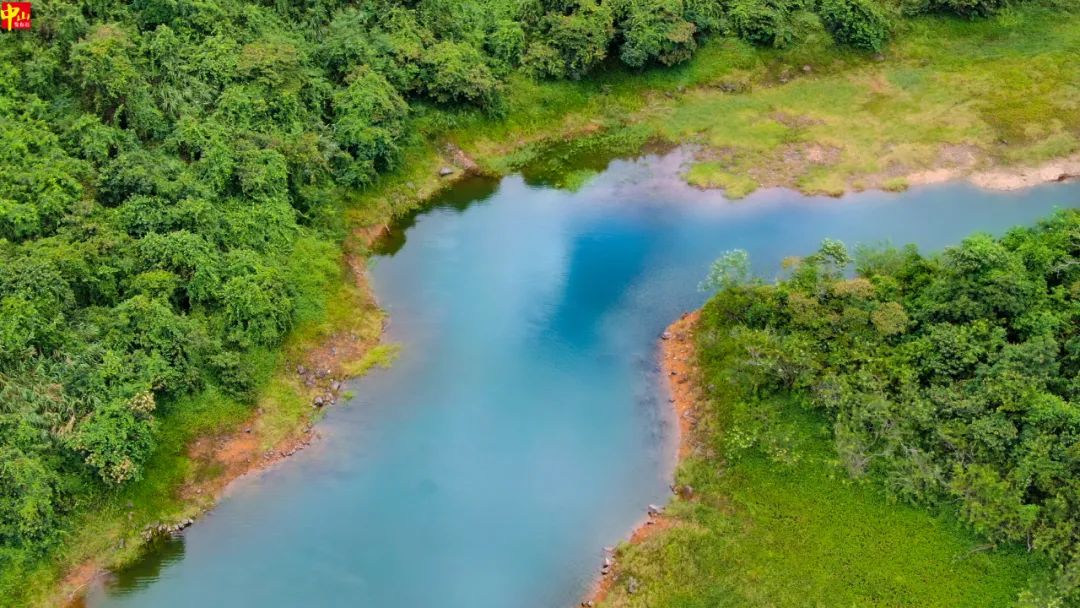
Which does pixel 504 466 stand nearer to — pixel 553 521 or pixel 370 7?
pixel 553 521

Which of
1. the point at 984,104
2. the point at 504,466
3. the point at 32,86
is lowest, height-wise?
the point at 504,466

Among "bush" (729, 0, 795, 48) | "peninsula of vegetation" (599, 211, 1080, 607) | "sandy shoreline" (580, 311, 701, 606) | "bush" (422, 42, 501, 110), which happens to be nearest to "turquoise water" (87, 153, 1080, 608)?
"sandy shoreline" (580, 311, 701, 606)

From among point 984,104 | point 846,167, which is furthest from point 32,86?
point 984,104

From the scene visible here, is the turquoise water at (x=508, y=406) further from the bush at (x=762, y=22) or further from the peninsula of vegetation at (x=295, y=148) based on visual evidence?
the bush at (x=762, y=22)

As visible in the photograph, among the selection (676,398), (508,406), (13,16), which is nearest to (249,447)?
(508,406)

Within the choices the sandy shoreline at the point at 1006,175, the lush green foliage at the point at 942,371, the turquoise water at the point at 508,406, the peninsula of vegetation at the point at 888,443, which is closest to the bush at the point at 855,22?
the sandy shoreline at the point at 1006,175

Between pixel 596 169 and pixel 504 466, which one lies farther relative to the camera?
pixel 596 169
